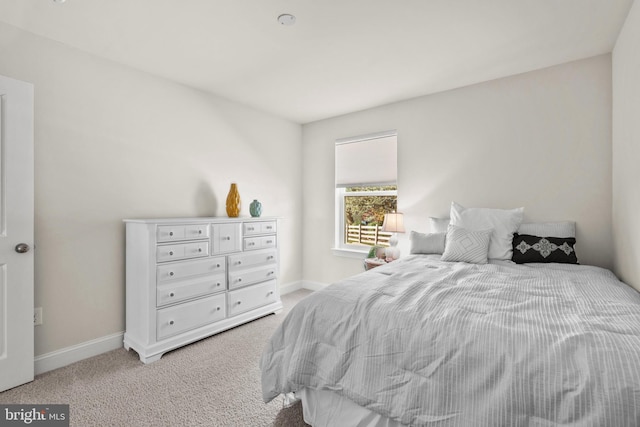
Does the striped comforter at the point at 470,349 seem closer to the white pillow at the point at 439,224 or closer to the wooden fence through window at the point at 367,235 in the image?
the white pillow at the point at 439,224

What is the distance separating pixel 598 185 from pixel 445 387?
248cm

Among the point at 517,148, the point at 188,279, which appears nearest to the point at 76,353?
the point at 188,279

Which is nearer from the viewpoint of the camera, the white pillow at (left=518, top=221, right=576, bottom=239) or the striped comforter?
the striped comforter

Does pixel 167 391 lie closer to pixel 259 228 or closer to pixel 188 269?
pixel 188 269

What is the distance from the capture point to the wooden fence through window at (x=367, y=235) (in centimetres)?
390

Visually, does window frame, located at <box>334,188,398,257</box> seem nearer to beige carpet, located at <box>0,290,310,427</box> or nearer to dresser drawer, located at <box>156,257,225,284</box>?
dresser drawer, located at <box>156,257,225,284</box>

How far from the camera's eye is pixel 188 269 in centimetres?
261

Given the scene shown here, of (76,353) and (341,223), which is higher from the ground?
(341,223)

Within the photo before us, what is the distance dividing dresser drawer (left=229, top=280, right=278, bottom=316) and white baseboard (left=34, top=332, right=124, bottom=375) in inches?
37.6

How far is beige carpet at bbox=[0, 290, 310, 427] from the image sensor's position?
1.71 meters

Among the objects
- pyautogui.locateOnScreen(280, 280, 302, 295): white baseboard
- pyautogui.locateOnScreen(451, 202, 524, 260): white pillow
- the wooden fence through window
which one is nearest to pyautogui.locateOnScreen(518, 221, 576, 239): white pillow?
pyautogui.locateOnScreen(451, 202, 524, 260): white pillow

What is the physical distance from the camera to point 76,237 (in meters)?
2.38

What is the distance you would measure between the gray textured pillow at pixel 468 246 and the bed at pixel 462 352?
526 mm

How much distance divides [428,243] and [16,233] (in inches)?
125
